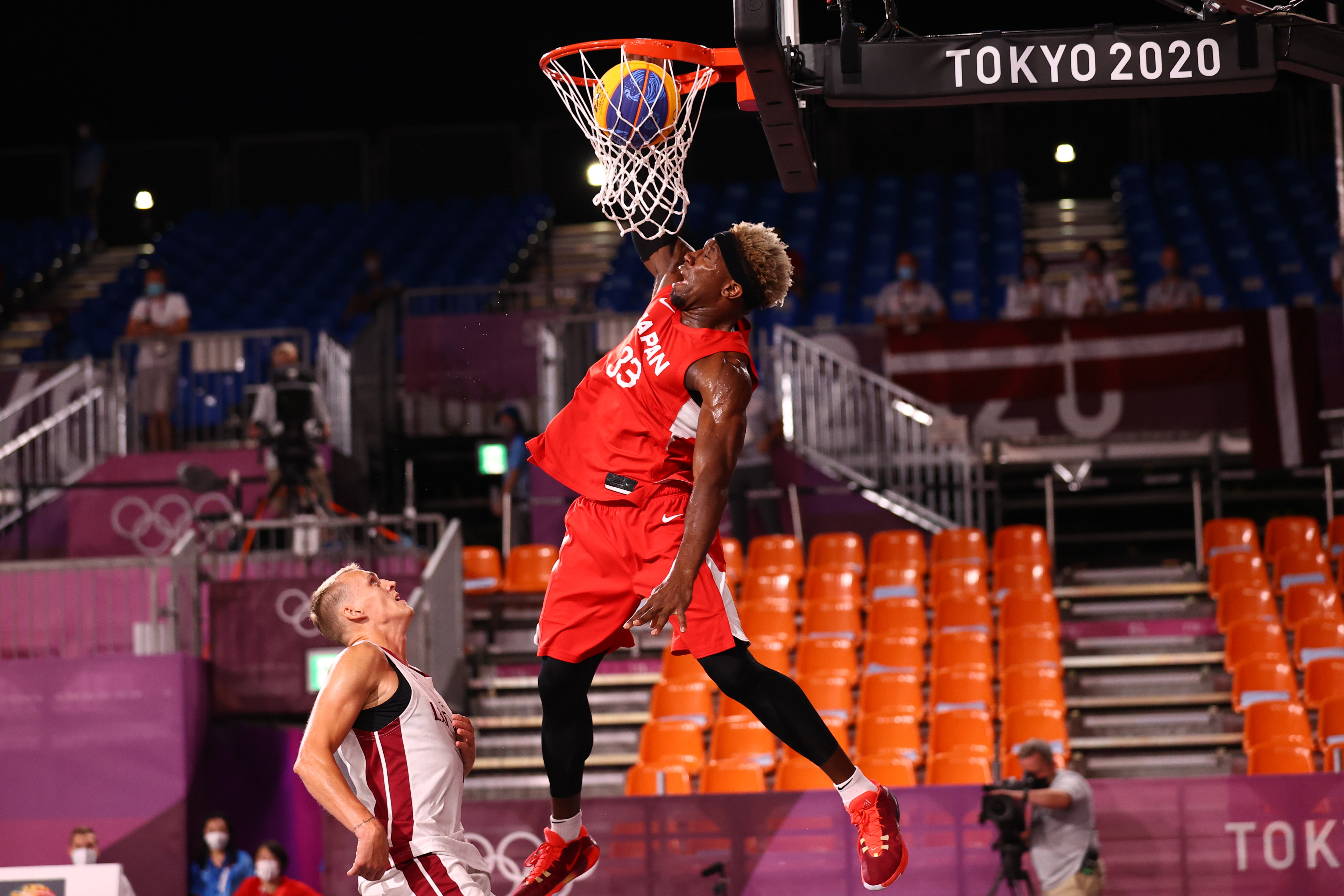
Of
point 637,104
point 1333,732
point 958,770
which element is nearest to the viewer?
point 637,104

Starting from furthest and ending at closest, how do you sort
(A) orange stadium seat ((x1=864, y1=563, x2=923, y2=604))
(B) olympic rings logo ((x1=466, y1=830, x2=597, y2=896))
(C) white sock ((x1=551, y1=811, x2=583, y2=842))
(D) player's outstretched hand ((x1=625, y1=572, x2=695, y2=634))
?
(A) orange stadium seat ((x1=864, y1=563, x2=923, y2=604)) < (B) olympic rings logo ((x1=466, y1=830, x2=597, y2=896)) < (C) white sock ((x1=551, y1=811, x2=583, y2=842)) < (D) player's outstretched hand ((x1=625, y1=572, x2=695, y2=634))

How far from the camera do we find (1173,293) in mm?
14289

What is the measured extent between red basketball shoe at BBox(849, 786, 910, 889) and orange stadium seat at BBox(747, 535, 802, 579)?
24.2 feet

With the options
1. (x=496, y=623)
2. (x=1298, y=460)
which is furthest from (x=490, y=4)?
(x=1298, y=460)

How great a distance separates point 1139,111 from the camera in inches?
791

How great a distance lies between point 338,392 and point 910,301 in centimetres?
509

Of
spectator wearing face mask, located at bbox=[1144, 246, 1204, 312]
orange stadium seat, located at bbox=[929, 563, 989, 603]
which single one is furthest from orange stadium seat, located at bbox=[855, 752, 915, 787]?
spectator wearing face mask, located at bbox=[1144, 246, 1204, 312]

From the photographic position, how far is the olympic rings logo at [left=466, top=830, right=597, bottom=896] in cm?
867

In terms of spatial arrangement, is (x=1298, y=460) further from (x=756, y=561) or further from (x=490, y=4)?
(x=490, y=4)

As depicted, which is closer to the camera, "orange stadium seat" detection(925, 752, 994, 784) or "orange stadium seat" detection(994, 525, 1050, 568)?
"orange stadium seat" detection(925, 752, 994, 784)

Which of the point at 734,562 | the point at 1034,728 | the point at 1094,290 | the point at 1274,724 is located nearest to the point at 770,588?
the point at 734,562

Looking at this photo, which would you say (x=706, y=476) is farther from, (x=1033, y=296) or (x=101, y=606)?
(x=1033, y=296)

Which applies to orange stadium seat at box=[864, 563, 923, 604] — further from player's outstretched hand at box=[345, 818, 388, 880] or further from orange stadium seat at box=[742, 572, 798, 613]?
player's outstretched hand at box=[345, 818, 388, 880]

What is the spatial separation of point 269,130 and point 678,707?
13.2 meters
